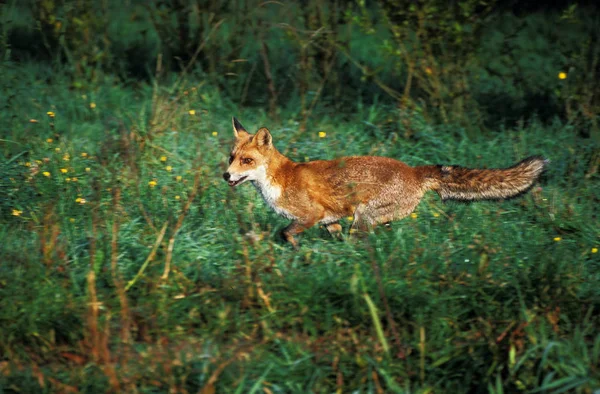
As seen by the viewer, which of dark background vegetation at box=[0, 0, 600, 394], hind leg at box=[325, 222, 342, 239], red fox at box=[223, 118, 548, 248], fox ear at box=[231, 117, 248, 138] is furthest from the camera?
fox ear at box=[231, 117, 248, 138]

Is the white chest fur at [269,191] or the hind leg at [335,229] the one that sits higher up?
the white chest fur at [269,191]

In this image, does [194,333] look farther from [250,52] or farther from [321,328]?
[250,52]

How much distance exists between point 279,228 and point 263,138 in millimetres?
796

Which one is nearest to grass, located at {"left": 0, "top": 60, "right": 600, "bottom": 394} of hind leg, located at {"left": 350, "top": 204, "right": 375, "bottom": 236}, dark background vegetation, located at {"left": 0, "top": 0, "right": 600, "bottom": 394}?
dark background vegetation, located at {"left": 0, "top": 0, "right": 600, "bottom": 394}

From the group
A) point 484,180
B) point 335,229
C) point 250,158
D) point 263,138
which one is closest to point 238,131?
point 263,138

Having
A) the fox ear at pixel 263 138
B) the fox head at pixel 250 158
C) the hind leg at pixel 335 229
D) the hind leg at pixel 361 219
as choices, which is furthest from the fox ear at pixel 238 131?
the hind leg at pixel 361 219

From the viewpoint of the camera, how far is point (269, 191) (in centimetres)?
670

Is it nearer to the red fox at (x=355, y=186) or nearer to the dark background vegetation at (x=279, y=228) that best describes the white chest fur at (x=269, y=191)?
the red fox at (x=355, y=186)

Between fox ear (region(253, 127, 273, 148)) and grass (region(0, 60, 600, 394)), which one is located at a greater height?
fox ear (region(253, 127, 273, 148))

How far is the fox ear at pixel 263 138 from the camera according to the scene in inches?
267

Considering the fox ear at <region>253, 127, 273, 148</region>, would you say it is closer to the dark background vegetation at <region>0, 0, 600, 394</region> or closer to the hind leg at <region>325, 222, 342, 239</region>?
the dark background vegetation at <region>0, 0, 600, 394</region>

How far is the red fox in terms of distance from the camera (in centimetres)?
648

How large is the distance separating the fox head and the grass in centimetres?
25

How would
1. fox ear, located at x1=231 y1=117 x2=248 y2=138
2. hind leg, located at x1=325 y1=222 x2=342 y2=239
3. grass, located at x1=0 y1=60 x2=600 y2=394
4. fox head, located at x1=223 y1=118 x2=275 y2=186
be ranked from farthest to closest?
fox ear, located at x1=231 y1=117 x2=248 y2=138 → hind leg, located at x1=325 y1=222 x2=342 y2=239 → fox head, located at x1=223 y1=118 x2=275 y2=186 → grass, located at x1=0 y1=60 x2=600 y2=394
